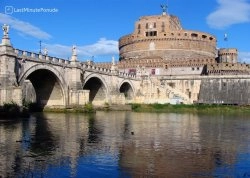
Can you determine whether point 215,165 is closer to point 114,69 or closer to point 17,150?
point 17,150

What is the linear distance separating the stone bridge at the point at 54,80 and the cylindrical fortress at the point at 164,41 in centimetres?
2114

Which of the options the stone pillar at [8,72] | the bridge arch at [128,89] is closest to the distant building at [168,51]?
the bridge arch at [128,89]

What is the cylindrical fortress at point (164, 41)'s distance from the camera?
98.7 m

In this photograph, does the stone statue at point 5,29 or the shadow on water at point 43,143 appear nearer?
the shadow on water at point 43,143

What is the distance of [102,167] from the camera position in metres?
14.8

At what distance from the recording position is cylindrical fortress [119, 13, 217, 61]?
98.7m

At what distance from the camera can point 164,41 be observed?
9888cm

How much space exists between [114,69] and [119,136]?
4714cm

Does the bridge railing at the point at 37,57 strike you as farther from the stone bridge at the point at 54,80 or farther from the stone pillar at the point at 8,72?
the stone pillar at the point at 8,72

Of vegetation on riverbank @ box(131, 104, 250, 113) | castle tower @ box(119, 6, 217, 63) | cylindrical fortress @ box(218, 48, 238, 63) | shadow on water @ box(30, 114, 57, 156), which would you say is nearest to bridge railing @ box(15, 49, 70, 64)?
shadow on water @ box(30, 114, 57, 156)

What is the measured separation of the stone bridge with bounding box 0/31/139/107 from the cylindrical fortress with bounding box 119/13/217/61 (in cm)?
2114

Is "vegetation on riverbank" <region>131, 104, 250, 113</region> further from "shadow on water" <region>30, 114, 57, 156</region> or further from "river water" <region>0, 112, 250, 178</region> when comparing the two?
"shadow on water" <region>30, 114, 57, 156</region>

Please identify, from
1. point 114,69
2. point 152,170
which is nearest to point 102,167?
point 152,170

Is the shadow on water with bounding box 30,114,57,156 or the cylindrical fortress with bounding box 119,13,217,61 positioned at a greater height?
the cylindrical fortress with bounding box 119,13,217,61
